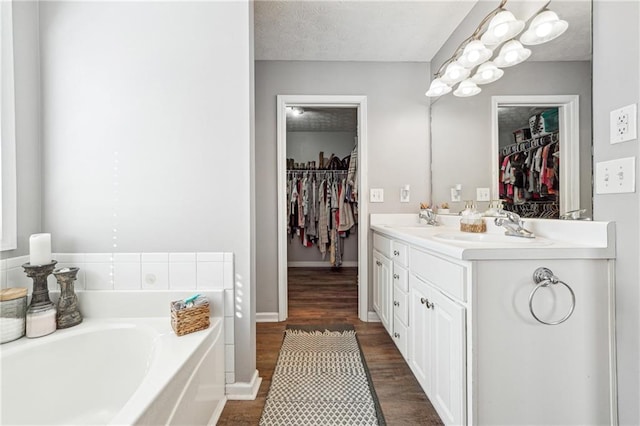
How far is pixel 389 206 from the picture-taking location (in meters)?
2.60

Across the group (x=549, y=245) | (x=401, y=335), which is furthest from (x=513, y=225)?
(x=401, y=335)

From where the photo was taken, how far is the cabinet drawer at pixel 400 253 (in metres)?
1.73

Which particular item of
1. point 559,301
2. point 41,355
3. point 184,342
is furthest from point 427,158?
point 41,355

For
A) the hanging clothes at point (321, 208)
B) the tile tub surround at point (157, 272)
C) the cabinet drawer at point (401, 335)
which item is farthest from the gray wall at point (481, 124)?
the hanging clothes at point (321, 208)

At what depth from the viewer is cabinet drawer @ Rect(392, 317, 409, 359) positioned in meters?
1.71

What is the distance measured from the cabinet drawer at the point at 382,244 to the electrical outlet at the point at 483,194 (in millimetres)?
653

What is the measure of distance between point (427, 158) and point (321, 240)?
2349mm

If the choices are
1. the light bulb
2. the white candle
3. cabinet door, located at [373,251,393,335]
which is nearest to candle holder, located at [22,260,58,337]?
the white candle

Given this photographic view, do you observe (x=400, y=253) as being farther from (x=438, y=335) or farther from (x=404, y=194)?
(x=404, y=194)

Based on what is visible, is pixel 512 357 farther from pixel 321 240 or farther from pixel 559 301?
pixel 321 240

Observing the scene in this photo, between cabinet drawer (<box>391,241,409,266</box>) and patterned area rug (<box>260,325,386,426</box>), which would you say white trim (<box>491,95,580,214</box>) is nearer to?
cabinet drawer (<box>391,241,409,266</box>)

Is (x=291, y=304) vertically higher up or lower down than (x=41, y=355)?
lower down

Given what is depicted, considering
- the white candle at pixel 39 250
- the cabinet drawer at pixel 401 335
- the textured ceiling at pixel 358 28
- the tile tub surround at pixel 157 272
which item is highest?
the textured ceiling at pixel 358 28

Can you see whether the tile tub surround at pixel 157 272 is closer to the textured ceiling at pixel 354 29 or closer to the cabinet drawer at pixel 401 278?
the cabinet drawer at pixel 401 278
